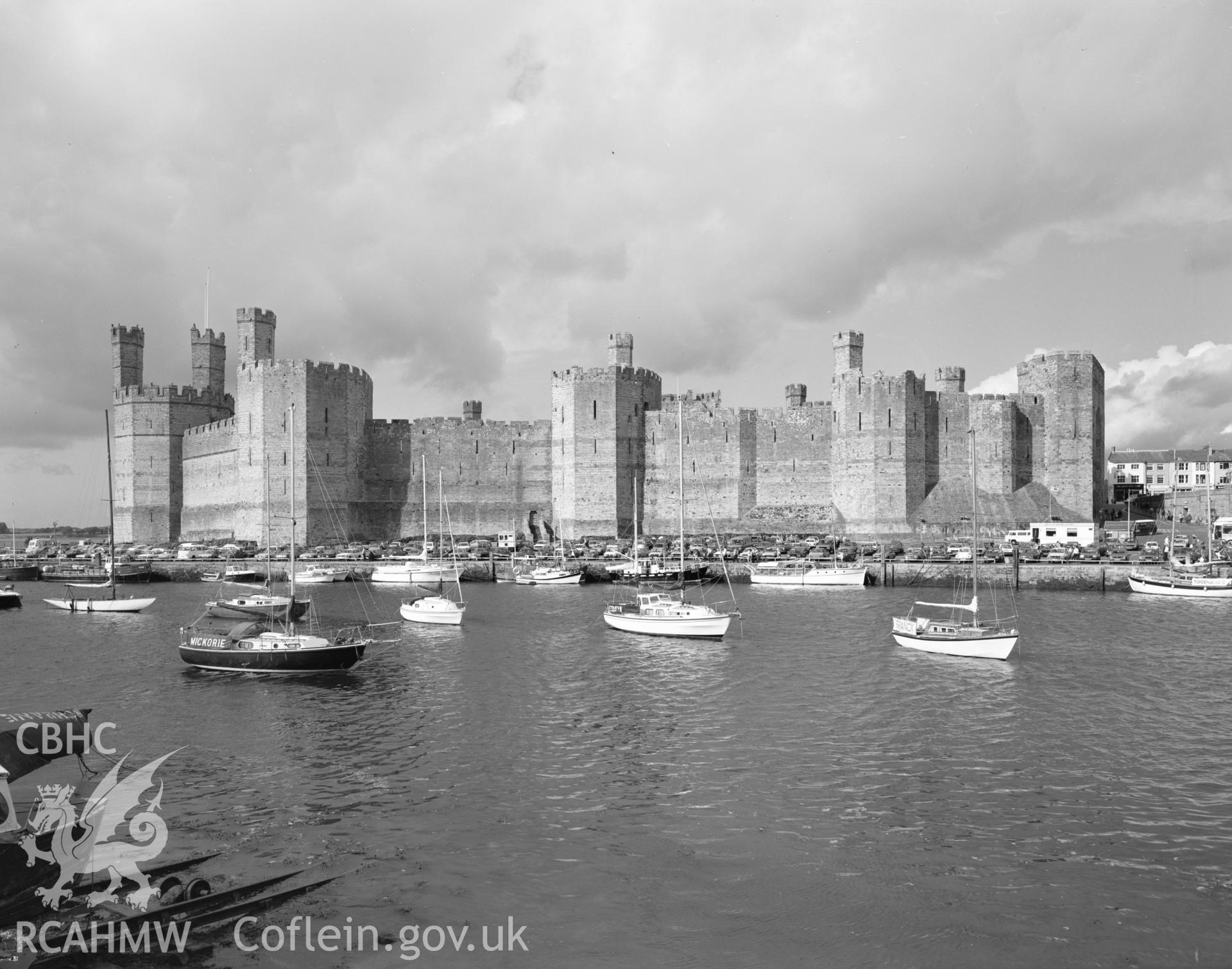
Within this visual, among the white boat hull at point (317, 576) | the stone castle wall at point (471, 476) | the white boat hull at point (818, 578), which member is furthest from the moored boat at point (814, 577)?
the white boat hull at point (317, 576)

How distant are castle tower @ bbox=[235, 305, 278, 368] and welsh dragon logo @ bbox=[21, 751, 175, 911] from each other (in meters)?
46.0

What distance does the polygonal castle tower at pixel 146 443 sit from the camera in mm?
59969

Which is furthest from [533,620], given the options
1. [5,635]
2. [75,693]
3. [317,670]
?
[5,635]

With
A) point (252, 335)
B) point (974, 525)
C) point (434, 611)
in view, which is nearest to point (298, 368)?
point (252, 335)

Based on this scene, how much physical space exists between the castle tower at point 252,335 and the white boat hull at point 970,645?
42.9 m

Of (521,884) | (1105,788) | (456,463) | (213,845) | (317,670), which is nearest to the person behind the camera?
(521,884)

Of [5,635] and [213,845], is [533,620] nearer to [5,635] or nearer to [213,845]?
[5,635]

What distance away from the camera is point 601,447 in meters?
52.9

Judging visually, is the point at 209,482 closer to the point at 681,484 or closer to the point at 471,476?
the point at 471,476

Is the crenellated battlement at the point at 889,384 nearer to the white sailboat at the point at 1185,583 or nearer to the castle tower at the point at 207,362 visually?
the white sailboat at the point at 1185,583

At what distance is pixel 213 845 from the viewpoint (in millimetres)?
10352

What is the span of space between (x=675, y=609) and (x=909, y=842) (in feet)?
52.5

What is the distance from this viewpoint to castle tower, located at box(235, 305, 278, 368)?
5397cm

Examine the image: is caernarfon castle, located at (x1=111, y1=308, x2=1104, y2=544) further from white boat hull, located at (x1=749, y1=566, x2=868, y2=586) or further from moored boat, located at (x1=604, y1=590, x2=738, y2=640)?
moored boat, located at (x1=604, y1=590, x2=738, y2=640)
